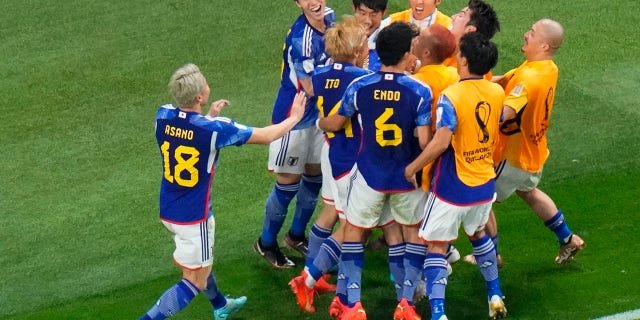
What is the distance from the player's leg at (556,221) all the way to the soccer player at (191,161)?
6.50 ft

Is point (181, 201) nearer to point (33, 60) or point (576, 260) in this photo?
point (576, 260)

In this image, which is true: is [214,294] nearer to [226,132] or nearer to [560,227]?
[226,132]

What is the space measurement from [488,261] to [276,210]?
1.71m

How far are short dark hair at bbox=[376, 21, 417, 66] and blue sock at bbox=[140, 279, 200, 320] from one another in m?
1.94

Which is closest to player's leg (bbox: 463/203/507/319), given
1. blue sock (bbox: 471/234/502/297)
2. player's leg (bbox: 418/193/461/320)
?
blue sock (bbox: 471/234/502/297)

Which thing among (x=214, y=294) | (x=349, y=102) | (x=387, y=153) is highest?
(x=349, y=102)

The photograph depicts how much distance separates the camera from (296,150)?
25.9 feet

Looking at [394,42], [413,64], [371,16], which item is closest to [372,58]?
[371,16]

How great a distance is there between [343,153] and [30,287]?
266cm

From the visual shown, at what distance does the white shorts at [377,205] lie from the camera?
697cm

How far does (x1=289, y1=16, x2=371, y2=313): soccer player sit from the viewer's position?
697 cm

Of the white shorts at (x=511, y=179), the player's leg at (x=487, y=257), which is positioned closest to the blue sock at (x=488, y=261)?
the player's leg at (x=487, y=257)

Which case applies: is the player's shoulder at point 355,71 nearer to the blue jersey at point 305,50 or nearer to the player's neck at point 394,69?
the player's neck at point 394,69

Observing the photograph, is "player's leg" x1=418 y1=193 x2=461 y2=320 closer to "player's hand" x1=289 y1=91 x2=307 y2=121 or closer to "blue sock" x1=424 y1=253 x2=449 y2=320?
"blue sock" x1=424 y1=253 x2=449 y2=320
